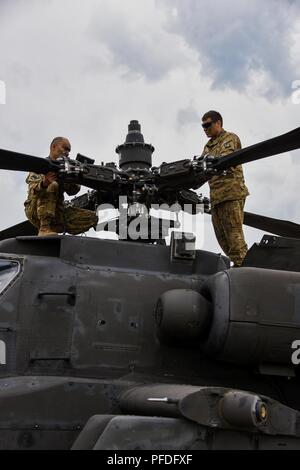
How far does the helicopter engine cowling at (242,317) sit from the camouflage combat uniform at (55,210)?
184 cm

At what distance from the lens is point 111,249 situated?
680cm

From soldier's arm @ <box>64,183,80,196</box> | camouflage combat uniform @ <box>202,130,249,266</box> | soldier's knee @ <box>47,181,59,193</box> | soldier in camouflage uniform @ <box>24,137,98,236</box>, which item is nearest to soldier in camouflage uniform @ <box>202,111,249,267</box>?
camouflage combat uniform @ <box>202,130,249,266</box>

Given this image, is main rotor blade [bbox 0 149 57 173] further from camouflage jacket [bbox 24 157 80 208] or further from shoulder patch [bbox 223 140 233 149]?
shoulder patch [bbox 223 140 233 149]

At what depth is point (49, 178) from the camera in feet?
23.3

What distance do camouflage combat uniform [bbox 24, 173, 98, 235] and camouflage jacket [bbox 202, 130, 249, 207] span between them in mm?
1368

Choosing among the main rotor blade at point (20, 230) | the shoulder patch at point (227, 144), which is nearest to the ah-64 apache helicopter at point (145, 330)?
the shoulder patch at point (227, 144)

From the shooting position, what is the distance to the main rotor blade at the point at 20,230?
27.3ft

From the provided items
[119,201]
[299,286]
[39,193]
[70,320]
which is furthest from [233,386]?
[39,193]

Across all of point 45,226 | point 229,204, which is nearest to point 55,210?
point 45,226

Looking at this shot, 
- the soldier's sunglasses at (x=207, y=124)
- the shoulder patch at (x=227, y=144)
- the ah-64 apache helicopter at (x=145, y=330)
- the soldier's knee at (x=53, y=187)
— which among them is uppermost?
the soldier's sunglasses at (x=207, y=124)

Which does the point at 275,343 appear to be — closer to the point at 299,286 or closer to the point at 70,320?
the point at 299,286

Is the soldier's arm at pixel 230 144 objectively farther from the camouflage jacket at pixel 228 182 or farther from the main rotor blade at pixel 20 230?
the main rotor blade at pixel 20 230

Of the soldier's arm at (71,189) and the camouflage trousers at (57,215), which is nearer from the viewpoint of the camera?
the soldier's arm at (71,189)
